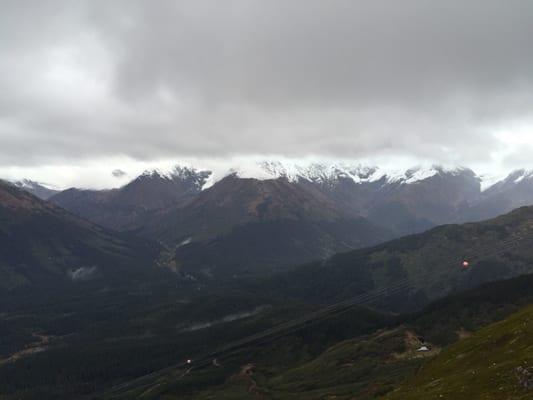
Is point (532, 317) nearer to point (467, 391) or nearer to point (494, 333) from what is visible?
point (494, 333)

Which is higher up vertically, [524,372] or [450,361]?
[524,372]

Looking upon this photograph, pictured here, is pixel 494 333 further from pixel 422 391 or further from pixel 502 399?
pixel 502 399

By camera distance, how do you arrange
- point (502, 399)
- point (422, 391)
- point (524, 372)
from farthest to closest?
point (422, 391)
point (524, 372)
point (502, 399)

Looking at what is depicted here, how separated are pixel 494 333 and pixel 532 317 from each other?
52.7 feet

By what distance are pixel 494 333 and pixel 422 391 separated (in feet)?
167

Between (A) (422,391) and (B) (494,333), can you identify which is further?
(B) (494,333)

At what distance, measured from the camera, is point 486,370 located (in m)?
152

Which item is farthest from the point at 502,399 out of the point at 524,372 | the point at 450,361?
the point at 450,361

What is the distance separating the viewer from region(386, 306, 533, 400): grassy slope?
130m

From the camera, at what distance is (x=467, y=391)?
135625mm

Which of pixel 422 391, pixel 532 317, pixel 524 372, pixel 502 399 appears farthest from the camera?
pixel 532 317

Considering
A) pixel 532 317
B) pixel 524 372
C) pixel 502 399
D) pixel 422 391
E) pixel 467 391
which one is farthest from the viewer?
pixel 532 317

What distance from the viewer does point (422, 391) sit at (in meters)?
164

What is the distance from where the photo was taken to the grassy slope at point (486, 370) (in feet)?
427
